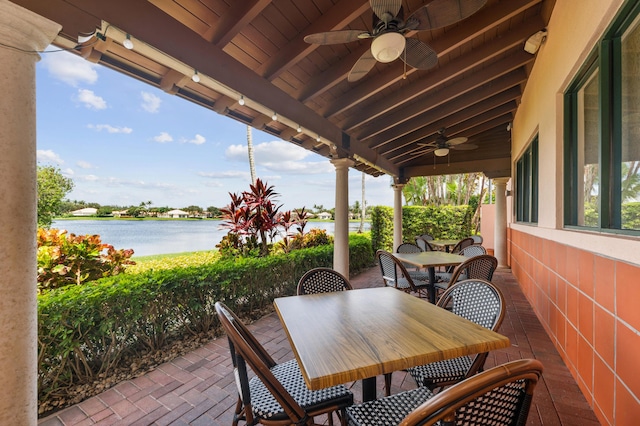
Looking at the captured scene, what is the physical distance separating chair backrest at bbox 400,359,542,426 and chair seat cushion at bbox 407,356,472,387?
2.10 ft

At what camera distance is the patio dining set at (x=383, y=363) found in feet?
2.68

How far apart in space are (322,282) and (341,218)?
2503mm

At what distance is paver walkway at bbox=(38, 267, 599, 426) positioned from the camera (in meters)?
1.85

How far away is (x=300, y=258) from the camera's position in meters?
4.61

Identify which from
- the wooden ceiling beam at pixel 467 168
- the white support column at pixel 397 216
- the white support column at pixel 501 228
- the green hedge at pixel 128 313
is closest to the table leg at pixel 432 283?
the green hedge at pixel 128 313

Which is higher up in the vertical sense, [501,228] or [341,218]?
[341,218]

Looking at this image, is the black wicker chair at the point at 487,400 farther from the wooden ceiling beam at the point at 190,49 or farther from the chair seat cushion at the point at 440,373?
the wooden ceiling beam at the point at 190,49

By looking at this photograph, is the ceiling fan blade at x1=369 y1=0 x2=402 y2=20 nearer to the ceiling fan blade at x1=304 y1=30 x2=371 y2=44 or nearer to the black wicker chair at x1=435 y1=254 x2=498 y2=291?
the ceiling fan blade at x1=304 y1=30 x2=371 y2=44

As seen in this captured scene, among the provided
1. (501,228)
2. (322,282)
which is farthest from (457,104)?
(322,282)

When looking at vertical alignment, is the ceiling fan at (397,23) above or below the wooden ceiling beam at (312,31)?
below

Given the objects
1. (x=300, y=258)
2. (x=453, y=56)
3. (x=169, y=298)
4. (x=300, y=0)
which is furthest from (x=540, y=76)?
(x=169, y=298)

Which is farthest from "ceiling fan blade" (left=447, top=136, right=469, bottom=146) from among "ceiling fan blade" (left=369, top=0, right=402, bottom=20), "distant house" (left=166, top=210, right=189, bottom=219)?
"distant house" (left=166, top=210, right=189, bottom=219)

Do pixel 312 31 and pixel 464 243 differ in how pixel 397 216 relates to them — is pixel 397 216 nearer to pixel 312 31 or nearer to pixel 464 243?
pixel 464 243

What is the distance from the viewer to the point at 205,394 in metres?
2.11
